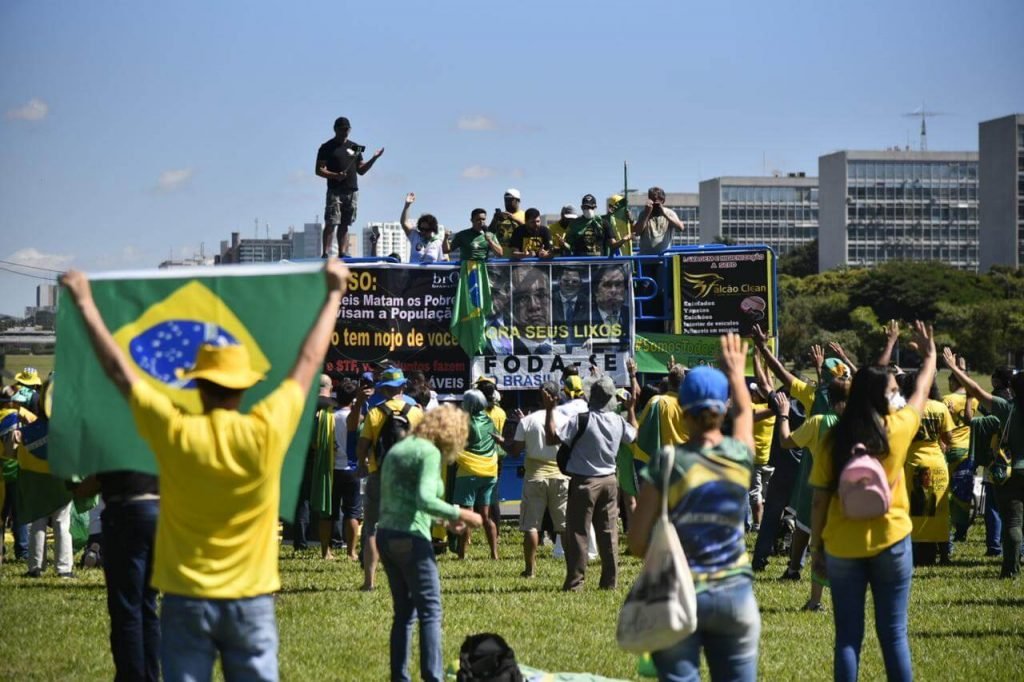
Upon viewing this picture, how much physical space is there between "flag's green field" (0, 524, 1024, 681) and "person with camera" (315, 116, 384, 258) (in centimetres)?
599

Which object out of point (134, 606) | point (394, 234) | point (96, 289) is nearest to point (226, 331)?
point (96, 289)

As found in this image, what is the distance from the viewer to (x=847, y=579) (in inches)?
292

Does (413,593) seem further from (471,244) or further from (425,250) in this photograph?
(425,250)

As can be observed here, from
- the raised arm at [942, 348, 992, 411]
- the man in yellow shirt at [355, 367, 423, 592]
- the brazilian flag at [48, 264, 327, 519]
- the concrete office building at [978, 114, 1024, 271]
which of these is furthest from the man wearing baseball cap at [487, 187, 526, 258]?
the concrete office building at [978, 114, 1024, 271]

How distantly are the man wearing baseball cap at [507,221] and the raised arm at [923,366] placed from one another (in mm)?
10449

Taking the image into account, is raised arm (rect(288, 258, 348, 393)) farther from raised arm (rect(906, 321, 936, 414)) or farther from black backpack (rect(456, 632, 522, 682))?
raised arm (rect(906, 321, 936, 414))

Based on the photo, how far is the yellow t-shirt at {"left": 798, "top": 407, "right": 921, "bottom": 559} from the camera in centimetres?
734

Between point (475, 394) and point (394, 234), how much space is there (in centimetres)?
6404

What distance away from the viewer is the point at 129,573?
7594 mm

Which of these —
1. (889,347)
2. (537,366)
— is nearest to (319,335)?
(889,347)

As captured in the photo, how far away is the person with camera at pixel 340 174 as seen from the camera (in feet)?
62.8

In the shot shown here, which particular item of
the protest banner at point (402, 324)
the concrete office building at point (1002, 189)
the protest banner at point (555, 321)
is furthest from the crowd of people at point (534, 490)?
the concrete office building at point (1002, 189)

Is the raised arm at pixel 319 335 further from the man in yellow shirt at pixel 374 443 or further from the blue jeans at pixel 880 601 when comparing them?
the man in yellow shirt at pixel 374 443

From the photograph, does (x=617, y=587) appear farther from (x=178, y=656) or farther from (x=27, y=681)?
(x=178, y=656)
